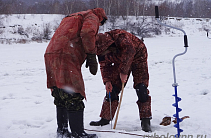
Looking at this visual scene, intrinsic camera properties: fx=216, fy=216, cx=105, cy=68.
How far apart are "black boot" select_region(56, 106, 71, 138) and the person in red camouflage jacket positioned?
1.99 ft

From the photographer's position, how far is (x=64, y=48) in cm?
207

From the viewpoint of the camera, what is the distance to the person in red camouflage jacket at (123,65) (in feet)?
8.30

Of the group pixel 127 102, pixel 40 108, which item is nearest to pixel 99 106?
pixel 127 102

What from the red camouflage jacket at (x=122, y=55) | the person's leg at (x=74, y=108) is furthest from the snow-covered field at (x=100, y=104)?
the red camouflage jacket at (x=122, y=55)

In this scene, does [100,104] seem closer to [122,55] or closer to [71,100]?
[122,55]

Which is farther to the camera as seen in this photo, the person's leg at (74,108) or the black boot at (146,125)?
the black boot at (146,125)

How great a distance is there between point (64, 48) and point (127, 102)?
227 cm

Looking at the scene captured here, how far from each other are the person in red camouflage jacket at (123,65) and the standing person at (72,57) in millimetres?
344

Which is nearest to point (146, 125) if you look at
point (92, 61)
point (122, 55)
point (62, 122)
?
point (122, 55)

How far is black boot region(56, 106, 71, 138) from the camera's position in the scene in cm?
236

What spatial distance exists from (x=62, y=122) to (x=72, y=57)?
2.56ft

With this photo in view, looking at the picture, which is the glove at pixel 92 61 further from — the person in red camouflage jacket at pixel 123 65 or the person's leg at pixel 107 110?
the person's leg at pixel 107 110

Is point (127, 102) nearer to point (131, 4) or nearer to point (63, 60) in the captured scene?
point (63, 60)

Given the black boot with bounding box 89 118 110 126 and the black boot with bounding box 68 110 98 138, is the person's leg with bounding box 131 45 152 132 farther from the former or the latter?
the black boot with bounding box 68 110 98 138
